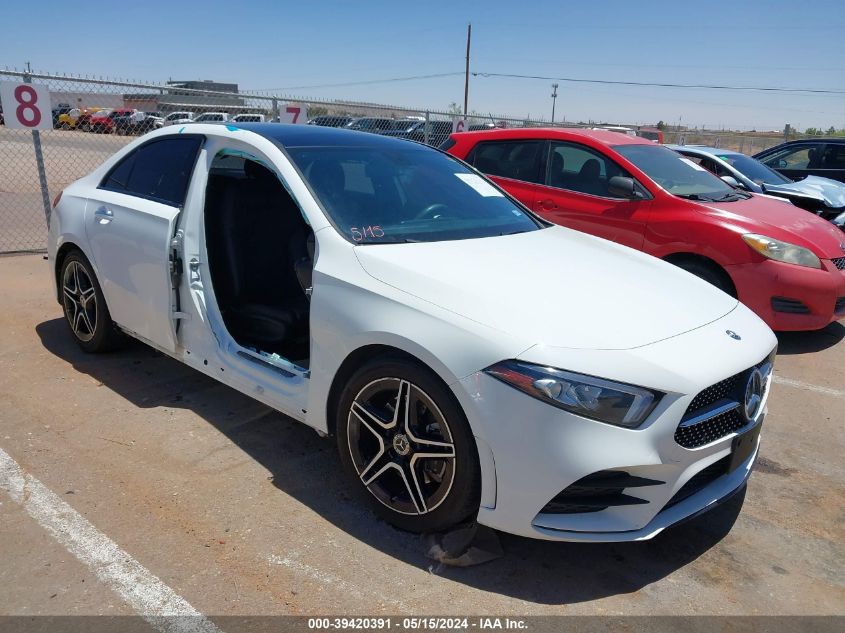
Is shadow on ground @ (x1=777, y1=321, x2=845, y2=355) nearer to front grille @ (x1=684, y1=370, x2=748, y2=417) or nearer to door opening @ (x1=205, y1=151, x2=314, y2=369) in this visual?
front grille @ (x1=684, y1=370, x2=748, y2=417)

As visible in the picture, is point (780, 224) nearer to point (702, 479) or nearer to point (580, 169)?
point (580, 169)

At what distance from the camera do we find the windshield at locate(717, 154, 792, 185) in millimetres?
9275

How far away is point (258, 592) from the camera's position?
8.31 feet

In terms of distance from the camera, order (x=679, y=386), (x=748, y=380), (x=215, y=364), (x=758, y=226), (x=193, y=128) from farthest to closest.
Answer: (x=758, y=226)
(x=193, y=128)
(x=215, y=364)
(x=748, y=380)
(x=679, y=386)

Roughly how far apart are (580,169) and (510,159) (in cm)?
78

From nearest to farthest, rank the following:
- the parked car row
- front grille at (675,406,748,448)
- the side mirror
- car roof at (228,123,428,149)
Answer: front grille at (675,406,748,448) → car roof at (228,123,428,149) → the side mirror → the parked car row

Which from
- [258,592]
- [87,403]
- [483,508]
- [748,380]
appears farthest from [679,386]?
[87,403]

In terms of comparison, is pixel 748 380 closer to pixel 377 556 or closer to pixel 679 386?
pixel 679 386

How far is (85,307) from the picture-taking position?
463 cm

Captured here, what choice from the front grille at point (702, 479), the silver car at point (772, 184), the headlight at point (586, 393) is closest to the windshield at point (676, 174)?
the silver car at point (772, 184)

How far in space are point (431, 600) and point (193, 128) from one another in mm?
2966

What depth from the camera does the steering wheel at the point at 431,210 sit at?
347cm

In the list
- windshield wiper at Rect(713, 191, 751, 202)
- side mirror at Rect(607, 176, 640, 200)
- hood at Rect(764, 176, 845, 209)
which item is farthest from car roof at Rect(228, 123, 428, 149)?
hood at Rect(764, 176, 845, 209)

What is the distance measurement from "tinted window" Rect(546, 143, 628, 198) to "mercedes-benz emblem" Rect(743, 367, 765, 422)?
3717mm
